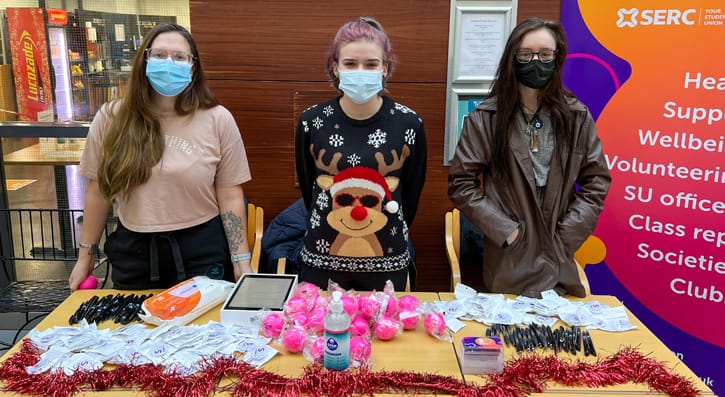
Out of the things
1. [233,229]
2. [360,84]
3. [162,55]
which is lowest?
[233,229]

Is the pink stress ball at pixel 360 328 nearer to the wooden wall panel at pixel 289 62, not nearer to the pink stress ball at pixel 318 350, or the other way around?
the pink stress ball at pixel 318 350

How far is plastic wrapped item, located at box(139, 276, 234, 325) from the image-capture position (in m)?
1.78

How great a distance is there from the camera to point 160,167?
203 centimetres

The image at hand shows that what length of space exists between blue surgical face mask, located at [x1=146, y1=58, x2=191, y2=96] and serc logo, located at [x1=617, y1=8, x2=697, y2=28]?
2096 mm

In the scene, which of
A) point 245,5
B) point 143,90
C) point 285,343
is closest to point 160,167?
point 143,90

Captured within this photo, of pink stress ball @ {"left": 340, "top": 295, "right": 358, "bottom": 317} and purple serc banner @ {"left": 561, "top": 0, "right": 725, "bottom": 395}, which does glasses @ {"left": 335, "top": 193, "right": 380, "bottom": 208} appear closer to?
pink stress ball @ {"left": 340, "top": 295, "right": 358, "bottom": 317}

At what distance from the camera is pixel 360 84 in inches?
77.4

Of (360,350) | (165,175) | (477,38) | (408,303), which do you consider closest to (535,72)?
(408,303)

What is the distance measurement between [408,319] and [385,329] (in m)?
0.10

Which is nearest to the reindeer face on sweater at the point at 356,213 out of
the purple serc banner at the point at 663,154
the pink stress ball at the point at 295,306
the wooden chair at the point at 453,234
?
the pink stress ball at the point at 295,306

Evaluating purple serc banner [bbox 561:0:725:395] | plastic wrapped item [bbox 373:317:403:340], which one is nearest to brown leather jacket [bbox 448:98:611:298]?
plastic wrapped item [bbox 373:317:403:340]

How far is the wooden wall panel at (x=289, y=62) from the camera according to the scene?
9.85ft

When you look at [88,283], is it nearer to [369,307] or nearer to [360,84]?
[369,307]

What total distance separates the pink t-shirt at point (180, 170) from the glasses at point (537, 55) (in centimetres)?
117
